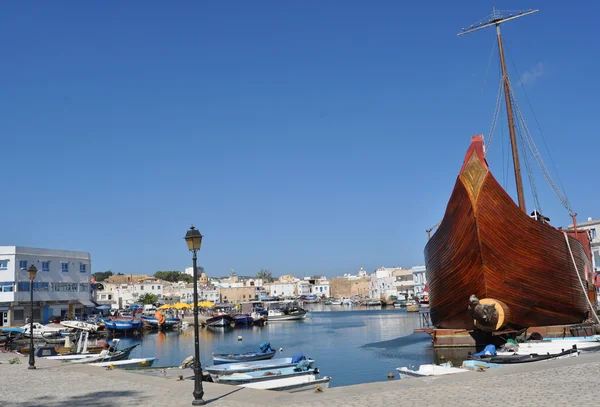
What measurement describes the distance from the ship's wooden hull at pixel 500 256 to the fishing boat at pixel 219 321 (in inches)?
1520

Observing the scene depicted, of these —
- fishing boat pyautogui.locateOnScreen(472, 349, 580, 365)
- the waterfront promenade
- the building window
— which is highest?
the building window

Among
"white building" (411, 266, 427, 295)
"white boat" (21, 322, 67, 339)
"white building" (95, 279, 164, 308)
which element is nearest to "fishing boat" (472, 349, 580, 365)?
"white boat" (21, 322, 67, 339)

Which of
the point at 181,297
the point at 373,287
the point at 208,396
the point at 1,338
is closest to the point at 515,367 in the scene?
the point at 208,396

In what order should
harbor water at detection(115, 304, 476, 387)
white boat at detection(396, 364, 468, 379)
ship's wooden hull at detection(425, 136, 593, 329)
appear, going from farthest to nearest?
harbor water at detection(115, 304, 476, 387)
ship's wooden hull at detection(425, 136, 593, 329)
white boat at detection(396, 364, 468, 379)

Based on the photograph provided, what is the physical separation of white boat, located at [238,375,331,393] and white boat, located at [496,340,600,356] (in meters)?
6.57

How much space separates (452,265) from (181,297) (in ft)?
304

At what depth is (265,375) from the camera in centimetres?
1734

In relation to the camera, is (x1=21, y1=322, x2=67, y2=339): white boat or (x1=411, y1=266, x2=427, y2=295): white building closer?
(x1=21, y1=322, x2=67, y2=339): white boat

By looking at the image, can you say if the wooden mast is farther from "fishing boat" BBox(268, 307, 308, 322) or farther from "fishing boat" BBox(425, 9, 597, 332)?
"fishing boat" BBox(268, 307, 308, 322)

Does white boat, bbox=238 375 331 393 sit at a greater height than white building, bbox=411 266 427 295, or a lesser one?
lesser

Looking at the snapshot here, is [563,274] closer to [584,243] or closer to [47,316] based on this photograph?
[584,243]

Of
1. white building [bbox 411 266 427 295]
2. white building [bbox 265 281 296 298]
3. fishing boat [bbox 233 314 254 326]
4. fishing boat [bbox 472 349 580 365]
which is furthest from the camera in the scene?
white building [bbox 265 281 296 298]

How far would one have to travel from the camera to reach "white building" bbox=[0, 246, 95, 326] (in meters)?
49.6

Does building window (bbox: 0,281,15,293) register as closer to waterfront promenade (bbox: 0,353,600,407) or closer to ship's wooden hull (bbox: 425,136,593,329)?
waterfront promenade (bbox: 0,353,600,407)
